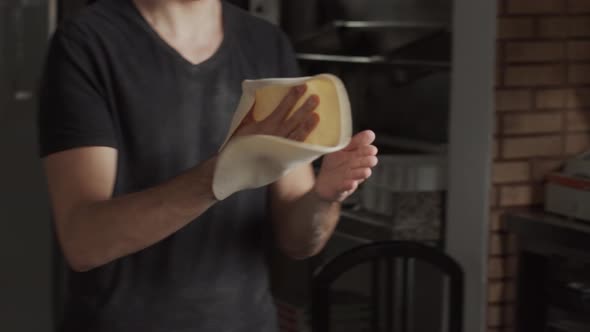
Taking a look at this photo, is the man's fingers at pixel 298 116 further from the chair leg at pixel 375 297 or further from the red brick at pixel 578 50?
the red brick at pixel 578 50

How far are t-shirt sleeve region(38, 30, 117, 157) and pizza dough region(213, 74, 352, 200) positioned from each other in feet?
0.77

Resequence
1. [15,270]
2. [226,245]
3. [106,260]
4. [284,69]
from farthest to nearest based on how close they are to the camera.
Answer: [15,270], [284,69], [226,245], [106,260]

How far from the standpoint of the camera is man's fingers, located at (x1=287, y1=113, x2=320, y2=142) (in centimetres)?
127

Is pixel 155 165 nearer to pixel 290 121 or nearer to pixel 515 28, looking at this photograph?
pixel 290 121

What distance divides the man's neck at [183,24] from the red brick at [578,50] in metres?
1.47

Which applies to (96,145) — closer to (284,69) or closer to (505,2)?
(284,69)

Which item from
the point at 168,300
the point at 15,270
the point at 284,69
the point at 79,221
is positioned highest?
the point at 284,69

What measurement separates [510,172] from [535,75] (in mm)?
249

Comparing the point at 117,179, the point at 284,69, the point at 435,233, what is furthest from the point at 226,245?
the point at 435,233

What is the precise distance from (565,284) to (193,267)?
1376 millimetres

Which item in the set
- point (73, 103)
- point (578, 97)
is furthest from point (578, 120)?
point (73, 103)

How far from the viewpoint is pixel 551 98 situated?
9.33ft

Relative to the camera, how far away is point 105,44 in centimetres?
153

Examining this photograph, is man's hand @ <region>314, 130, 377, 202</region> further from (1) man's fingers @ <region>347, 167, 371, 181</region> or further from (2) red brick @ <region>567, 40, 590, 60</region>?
(2) red brick @ <region>567, 40, 590, 60</region>
